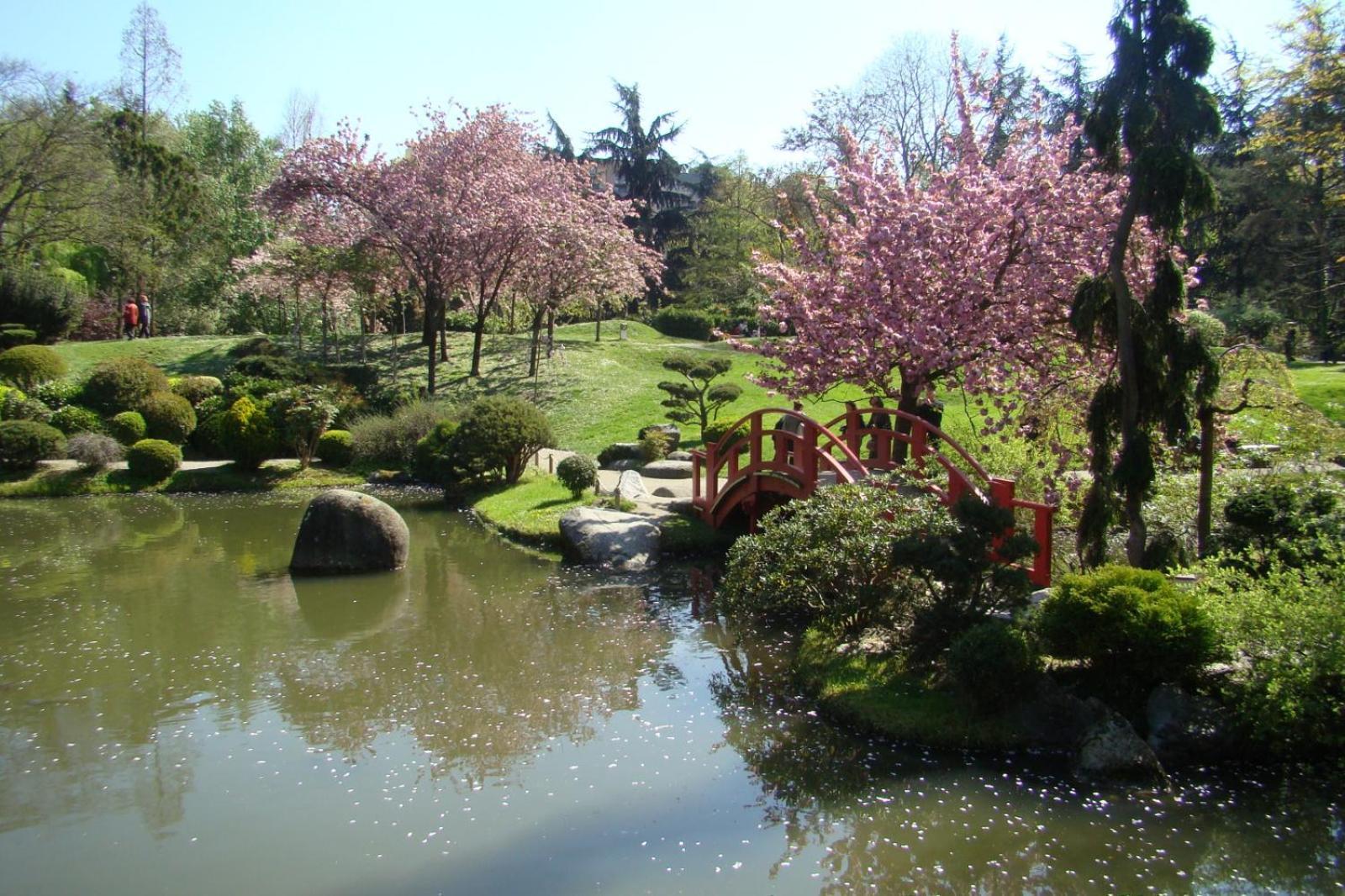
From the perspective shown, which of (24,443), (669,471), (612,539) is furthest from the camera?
(24,443)

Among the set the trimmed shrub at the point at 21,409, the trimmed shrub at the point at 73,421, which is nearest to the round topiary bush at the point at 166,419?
the trimmed shrub at the point at 73,421

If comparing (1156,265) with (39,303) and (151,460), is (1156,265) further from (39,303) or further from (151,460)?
(39,303)

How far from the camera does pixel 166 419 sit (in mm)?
22703

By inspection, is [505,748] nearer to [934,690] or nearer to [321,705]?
[321,705]

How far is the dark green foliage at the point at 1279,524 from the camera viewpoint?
8.73m

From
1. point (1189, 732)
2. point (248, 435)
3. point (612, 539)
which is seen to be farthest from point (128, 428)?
point (1189, 732)

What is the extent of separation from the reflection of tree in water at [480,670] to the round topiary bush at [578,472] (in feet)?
11.0

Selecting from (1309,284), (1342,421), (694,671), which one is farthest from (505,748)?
(1309,284)

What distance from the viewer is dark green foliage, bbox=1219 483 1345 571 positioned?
8734 mm

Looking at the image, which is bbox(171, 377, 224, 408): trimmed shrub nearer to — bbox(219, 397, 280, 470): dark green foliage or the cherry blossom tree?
bbox(219, 397, 280, 470): dark green foliage

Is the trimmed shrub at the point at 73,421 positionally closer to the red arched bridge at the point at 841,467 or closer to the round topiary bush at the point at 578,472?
the round topiary bush at the point at 578,472

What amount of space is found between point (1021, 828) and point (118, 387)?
2313 centimetres

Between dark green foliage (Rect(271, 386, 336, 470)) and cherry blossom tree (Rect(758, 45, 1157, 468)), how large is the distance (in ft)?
40.8

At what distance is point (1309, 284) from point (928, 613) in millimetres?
25272
